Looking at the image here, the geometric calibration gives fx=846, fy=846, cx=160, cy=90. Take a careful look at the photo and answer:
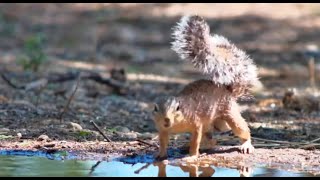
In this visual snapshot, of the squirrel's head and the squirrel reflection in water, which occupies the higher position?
the squirrel's head

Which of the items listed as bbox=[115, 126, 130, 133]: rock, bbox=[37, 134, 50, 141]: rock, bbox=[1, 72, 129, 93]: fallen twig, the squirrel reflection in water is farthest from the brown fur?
bbox=[1, 72, 129, 93]: fallen twig

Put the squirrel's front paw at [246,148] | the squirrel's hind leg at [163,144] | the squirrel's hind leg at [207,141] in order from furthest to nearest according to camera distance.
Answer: the squirrel's hind leg at [207,141]
the squirrel's front paw at [246,148]
the squirrel's hind leg at [163,144]

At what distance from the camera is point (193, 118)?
6.34 m

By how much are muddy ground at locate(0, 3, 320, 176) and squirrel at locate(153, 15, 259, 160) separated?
274 millimetres

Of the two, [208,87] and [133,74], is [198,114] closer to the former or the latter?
[208,87]

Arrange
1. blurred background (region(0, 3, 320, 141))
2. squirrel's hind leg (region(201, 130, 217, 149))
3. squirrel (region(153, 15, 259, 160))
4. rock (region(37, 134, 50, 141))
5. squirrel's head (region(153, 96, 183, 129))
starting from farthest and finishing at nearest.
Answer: blurred background (region(0, 3, 320, 141)) → rock (region(37, 134, 50, 141)) → squirrel's hind leg (region(201, 130, 217, 149)) → squirrel (region(153, 15, 259, 160)) → squirrel's head (region(153, 96, 183, 129))

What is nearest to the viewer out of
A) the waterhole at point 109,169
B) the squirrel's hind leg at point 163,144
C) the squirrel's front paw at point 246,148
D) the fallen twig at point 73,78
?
the waterhole at point 109,169

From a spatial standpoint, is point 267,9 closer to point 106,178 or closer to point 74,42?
point 74,42

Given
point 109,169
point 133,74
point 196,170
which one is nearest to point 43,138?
point 109,169

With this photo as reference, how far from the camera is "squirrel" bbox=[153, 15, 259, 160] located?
6.38 metres

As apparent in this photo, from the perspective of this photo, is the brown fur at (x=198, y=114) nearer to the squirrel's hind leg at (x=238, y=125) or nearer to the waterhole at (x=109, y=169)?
the squirrel's hind leg at (x=238, y=125)

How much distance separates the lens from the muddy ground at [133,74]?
7.51m

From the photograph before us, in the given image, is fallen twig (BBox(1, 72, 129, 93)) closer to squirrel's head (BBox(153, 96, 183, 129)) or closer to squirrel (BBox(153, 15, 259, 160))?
A: squirrel (BBox(153, 15, 259, 160))

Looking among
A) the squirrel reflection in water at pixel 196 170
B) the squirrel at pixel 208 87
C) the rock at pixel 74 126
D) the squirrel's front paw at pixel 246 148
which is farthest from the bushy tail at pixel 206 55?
the rock at pixel 74 126
